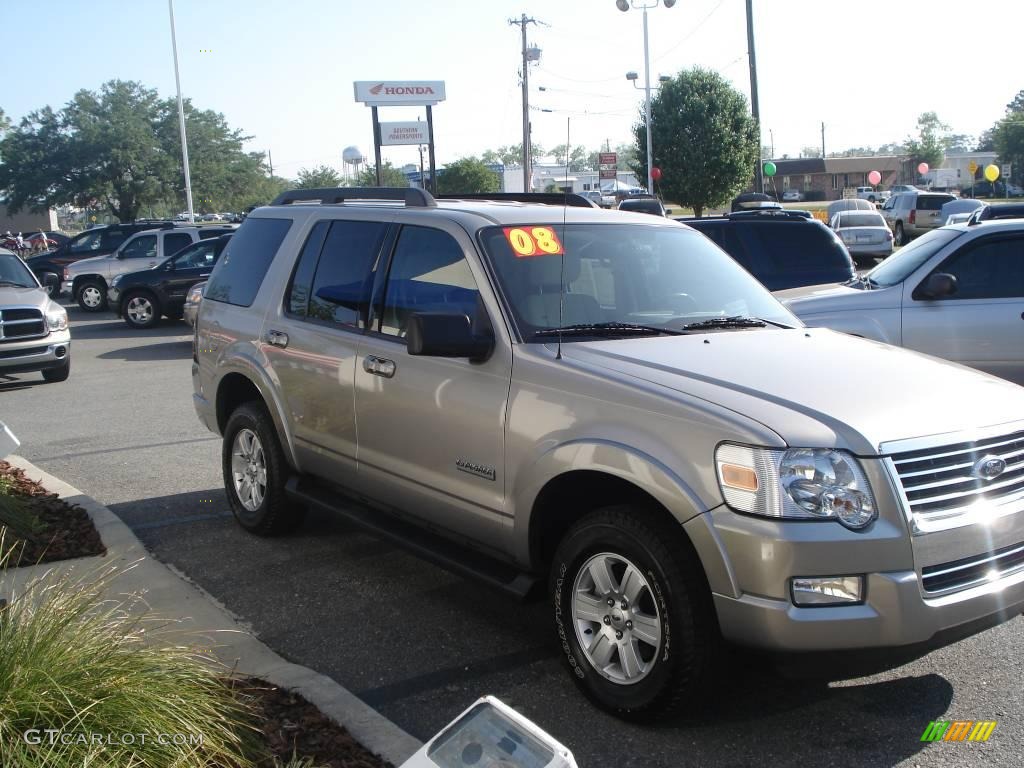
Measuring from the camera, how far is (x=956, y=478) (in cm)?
366

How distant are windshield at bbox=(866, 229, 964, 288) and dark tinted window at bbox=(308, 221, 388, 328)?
196 inches

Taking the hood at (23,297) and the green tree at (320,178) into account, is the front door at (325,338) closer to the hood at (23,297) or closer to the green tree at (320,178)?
the hood at (23,297)

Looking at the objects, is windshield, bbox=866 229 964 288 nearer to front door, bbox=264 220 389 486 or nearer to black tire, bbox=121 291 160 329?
front door, bbox=264 220 389 486

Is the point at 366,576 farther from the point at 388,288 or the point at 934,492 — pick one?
the point at 934,492

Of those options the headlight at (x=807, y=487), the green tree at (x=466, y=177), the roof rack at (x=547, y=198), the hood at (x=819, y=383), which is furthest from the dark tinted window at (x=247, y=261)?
the green tree at (x=466, y=177)

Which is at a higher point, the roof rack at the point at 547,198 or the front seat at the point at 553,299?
the roof rack at the point at 547,198

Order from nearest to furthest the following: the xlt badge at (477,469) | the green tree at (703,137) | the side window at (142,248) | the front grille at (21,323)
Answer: the xlt badge at (477,469) < the front grille at (21,323) < the side window at (142,248) < the green tree at (703,137)

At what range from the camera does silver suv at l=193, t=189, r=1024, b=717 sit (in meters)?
3.47

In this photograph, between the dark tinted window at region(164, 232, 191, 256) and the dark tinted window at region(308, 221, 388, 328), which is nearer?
the dark tinted window at region(308, 221, 388, 328)

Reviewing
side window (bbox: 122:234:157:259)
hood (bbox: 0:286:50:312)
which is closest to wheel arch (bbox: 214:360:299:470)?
hood (bbox: 0:286:50:312)

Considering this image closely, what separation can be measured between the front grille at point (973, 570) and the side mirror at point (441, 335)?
2028 millimetres

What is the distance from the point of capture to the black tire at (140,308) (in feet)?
68.0

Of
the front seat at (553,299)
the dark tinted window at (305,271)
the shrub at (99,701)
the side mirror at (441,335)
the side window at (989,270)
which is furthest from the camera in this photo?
the side window at (989,270)

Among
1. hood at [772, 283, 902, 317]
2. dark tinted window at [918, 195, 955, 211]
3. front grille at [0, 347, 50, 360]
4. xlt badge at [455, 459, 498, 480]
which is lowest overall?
front grille at [0, 347, 50, 360]
